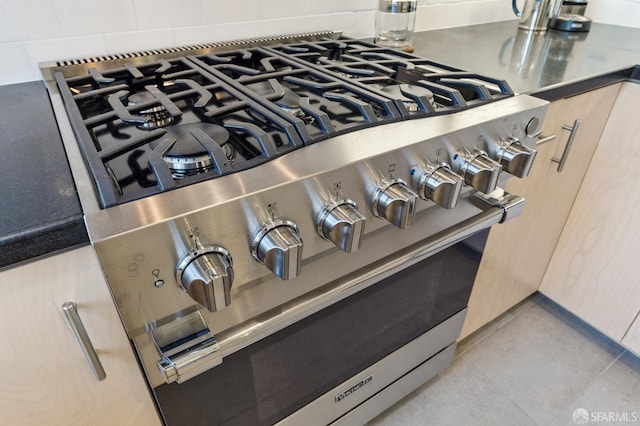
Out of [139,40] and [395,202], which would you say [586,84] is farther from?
[139,40]

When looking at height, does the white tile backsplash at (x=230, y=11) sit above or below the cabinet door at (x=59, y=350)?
above

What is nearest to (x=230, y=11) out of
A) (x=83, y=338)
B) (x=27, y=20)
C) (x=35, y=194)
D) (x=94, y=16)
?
(x=94, y=16)

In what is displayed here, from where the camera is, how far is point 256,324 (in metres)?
0.53

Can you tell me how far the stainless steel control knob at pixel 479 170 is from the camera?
59 cm

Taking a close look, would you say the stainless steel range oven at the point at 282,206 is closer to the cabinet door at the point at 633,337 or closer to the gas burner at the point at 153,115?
the gas burner at the point at 153,115

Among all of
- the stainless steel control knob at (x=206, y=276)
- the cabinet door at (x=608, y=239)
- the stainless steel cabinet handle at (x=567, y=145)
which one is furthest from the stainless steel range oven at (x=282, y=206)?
the cabinet door at (x=608, y=239)

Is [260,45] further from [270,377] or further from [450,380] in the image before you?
[450,380]

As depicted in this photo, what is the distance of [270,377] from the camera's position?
650 millimetres

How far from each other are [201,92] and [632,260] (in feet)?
4.05

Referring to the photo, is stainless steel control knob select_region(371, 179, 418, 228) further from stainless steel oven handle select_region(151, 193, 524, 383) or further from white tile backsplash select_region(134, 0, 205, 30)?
white tile backsplash select_region(134, 0, 205, 30)

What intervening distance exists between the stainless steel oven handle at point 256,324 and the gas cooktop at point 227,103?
176 millimetres

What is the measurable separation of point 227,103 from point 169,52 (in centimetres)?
30

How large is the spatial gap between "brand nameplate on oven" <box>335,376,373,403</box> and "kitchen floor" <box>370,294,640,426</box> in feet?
1.12

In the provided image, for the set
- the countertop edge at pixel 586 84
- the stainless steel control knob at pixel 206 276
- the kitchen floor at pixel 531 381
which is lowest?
the kitchen floor at pixel 531 381
